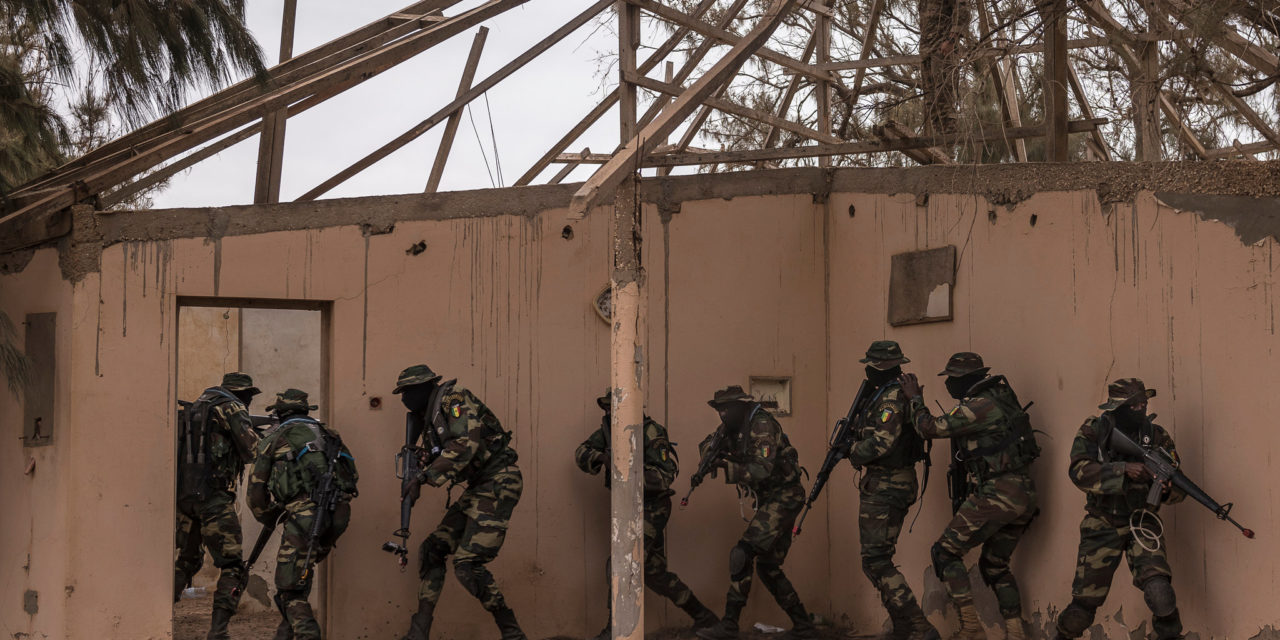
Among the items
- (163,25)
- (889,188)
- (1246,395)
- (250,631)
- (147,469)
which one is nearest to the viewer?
(1246,395)

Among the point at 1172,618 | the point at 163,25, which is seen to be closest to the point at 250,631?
the point at 163,25

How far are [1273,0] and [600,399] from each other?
434cm

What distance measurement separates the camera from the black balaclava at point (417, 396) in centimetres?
774

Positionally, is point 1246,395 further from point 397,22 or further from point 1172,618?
point 397,22

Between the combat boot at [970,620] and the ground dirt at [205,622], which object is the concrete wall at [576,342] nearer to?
the combat boot at [970,620]

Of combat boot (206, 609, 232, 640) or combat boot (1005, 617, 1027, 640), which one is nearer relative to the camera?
combat boot (1005, 617, 1027, 640)

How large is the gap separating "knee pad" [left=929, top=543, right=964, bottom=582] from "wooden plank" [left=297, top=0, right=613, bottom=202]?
199 inches

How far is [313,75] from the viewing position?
28.7 feet

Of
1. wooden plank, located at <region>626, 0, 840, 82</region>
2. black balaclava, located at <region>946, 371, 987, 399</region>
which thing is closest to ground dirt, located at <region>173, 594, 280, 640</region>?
black balaclava, located at <region>946, 371, 987, 399</region>

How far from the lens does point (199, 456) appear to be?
8.02m

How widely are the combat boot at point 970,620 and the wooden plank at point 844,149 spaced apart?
3.10 meters

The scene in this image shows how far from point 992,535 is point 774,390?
210 centimetres

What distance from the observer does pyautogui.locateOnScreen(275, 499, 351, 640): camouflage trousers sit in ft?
24.2

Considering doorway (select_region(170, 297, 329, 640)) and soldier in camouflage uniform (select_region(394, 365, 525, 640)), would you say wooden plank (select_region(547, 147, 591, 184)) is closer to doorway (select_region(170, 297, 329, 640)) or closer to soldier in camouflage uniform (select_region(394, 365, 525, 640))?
doorway (select_region(170, 297, 329, 640))
